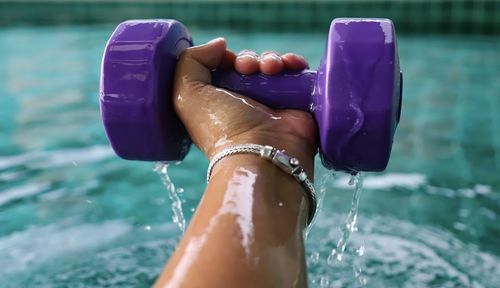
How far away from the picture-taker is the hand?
130 centimetres

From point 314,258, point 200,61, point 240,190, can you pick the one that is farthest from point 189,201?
point 240,190

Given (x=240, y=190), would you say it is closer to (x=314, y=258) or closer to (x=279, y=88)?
(x=279, y=88)

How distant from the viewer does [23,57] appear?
209 inches

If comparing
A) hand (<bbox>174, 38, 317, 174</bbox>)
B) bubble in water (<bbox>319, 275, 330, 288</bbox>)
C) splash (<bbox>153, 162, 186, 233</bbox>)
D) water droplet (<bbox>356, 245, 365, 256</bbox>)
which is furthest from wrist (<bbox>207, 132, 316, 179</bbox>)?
water droplet (<bbox>356, 245, 365, 256</bbox>)

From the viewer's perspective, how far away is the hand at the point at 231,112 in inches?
51.3

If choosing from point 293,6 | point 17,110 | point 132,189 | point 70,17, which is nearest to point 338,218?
point 132,189

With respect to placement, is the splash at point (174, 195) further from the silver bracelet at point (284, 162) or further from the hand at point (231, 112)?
the silver bracelet at point (284, 162)

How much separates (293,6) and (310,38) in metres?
0.96

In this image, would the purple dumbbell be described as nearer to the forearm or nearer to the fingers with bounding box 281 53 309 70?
the fingers with bounding box 281 53 309 70

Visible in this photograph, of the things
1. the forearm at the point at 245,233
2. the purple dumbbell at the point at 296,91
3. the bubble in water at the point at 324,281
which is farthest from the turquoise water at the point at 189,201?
the forearm at the point at 245,233

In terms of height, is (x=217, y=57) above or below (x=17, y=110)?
above

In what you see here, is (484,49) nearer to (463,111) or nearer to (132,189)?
(463,111)

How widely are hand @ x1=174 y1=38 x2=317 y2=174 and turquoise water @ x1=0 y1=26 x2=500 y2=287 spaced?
2.49 feet

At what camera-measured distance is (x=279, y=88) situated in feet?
4.62
